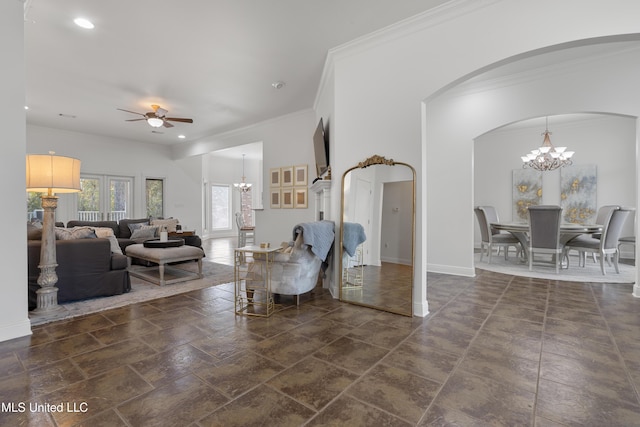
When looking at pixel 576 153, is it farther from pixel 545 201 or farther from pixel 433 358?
pixel 433 358

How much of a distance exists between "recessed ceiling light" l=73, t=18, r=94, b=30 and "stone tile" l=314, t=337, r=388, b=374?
13.3 ft

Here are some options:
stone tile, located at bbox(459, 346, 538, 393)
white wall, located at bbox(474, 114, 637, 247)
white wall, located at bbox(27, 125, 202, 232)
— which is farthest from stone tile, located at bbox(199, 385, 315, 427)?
white wall, located at bbox(27, 125, 202, 232)

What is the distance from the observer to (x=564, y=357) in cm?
216

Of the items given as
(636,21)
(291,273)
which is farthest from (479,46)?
(291,273)

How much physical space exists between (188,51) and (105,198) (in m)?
6.38

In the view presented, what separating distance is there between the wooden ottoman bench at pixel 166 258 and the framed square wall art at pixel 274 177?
8.23 feet

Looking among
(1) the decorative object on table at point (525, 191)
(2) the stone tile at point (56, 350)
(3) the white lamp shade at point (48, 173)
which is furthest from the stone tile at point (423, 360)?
(1) the decorative object on table at point (525, 191)

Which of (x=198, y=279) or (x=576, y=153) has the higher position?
(x=576, y=153)

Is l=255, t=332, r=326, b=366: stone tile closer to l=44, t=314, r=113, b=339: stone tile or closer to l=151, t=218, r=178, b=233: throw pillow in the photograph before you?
l=44, t=314, r=113, b=339: stone tile

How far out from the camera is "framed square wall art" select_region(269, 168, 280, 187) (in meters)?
6.58

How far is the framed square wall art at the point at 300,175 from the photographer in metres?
6.04

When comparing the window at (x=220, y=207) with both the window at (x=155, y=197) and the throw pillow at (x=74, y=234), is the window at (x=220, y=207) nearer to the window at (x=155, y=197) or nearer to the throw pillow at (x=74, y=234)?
the window at (x=155, y=197)

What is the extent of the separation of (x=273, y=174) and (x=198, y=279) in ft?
9.87

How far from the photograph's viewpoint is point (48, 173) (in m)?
2.92
